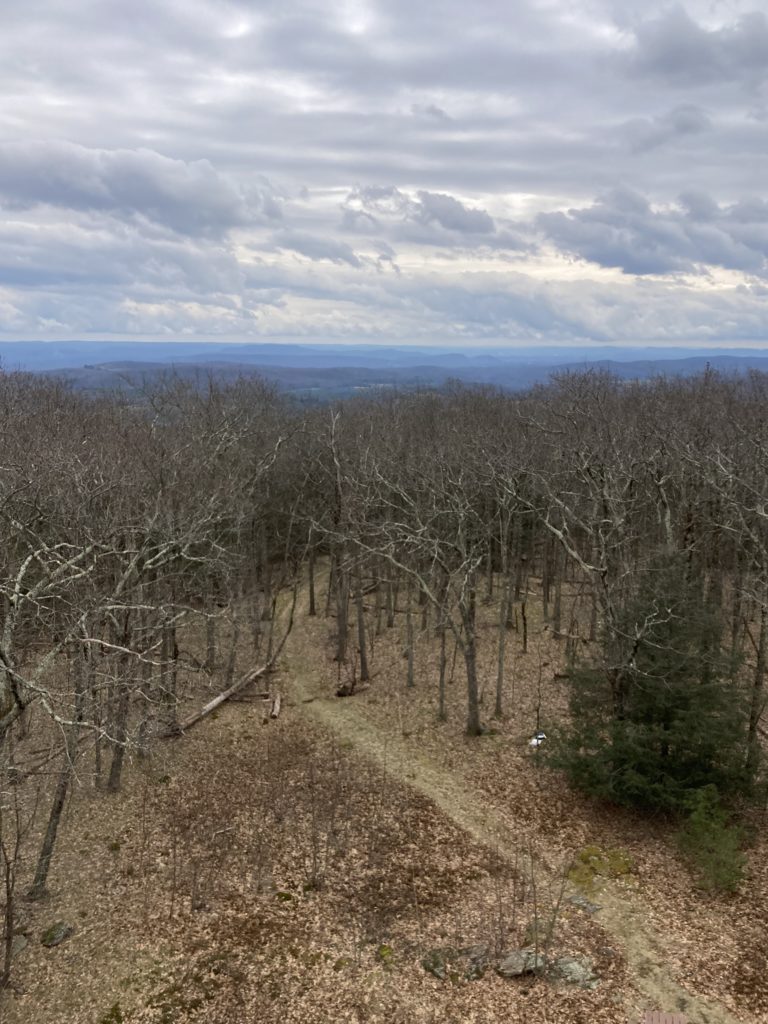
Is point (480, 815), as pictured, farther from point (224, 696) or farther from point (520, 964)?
point (224, 696)

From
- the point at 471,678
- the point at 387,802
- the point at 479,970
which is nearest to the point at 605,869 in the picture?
the point at 479,970

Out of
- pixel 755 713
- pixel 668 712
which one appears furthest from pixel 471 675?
pixel 755 713

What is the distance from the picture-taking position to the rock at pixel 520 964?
12.5m

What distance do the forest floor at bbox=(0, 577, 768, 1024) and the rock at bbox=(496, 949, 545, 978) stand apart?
0.50 feet

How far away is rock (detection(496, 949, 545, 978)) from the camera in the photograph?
1247 cm

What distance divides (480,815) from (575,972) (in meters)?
5.94

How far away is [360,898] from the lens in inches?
587

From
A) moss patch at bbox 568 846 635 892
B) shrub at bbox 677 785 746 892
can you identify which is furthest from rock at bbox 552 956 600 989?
shrub at bbox 677 785 746 892

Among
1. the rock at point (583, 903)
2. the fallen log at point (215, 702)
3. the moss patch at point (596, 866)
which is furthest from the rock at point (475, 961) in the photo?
the fallen log at point (215, 702)

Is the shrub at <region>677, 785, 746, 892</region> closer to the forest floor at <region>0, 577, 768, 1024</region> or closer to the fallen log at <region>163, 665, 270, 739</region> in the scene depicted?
the forest floor at <region>0, 577, 768, 1024</region>

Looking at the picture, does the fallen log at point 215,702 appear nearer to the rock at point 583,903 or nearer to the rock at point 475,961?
the rock at point 475,961

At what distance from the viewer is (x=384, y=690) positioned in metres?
26.9

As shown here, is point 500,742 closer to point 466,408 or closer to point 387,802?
point 387,802

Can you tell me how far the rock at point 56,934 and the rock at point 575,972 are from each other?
31.8 ft
